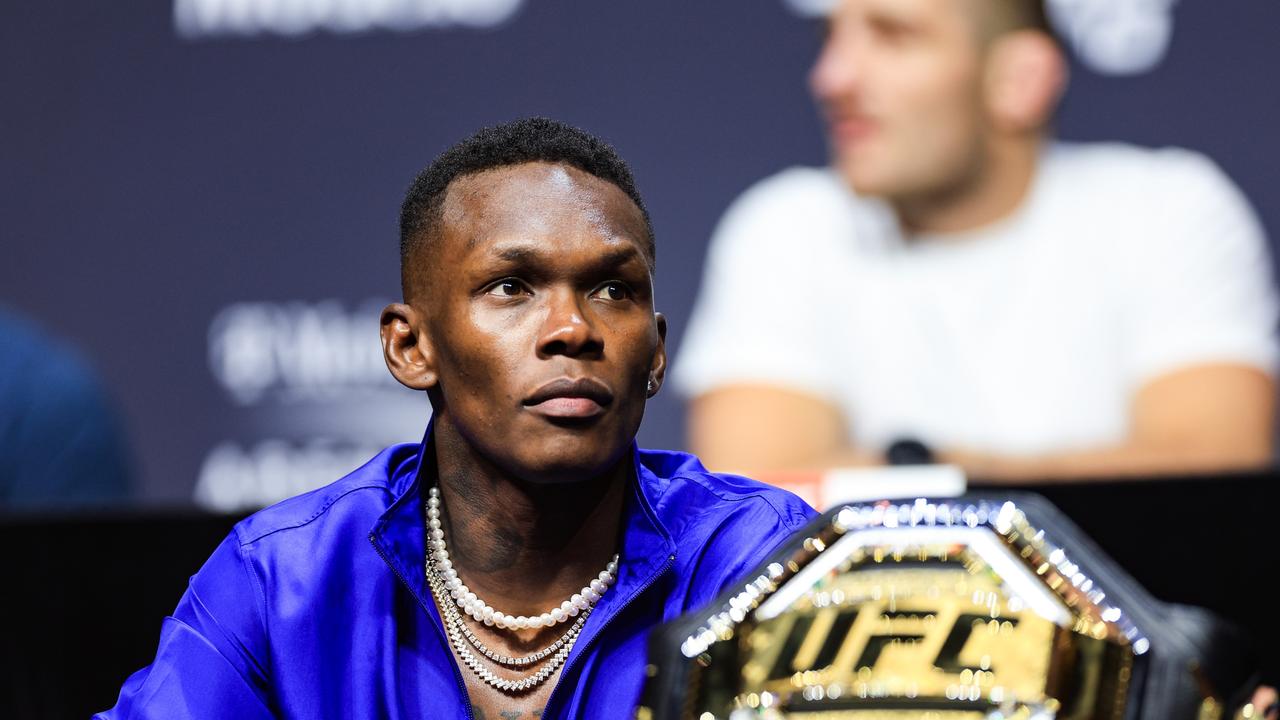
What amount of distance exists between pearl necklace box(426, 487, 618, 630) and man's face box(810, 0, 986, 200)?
5.19ft

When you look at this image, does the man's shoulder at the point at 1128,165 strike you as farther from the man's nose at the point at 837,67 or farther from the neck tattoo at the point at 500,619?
the neck tattoo at the point at 500,619

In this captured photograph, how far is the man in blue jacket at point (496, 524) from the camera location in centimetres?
133

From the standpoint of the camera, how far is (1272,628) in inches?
96.5

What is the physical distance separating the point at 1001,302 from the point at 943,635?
2171mm

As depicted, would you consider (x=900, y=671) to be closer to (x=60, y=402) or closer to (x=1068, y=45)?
(x=1068, y=45)

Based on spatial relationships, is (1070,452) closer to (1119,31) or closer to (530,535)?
(1119,31)

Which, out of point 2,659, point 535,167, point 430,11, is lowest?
point 2,659

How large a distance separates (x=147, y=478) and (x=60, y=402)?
24 centimetres

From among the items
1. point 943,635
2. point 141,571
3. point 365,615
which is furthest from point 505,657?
point 141,571

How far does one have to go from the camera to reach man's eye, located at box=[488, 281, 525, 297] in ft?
4.43

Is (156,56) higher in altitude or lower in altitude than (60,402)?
higher

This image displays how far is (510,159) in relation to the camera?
4.57 feet

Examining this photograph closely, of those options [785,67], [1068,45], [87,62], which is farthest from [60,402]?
[1068,45]

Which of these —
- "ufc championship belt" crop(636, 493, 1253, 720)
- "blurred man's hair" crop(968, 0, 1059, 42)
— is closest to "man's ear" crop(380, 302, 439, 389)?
"ufc championship belt" crop(636, 493, 1253, 720)
